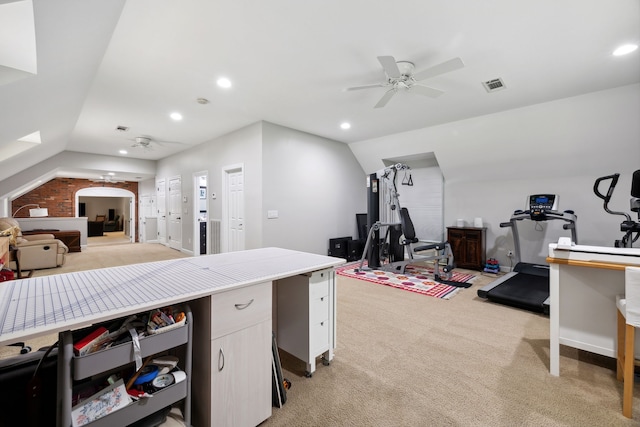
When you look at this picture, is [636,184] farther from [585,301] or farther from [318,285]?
[318,285]

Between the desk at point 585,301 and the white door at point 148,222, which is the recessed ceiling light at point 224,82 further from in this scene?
the white door at point 148,222

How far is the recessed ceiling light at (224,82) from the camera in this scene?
10.3 ft

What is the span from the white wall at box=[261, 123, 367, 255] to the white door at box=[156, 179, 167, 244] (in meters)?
4.96

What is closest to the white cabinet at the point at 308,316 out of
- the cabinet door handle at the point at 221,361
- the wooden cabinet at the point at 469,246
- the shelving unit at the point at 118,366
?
the cabinet door handle at the point at 221,361

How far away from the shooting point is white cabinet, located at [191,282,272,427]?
1.29 meters

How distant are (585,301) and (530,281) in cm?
201

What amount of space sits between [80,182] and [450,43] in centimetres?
1184

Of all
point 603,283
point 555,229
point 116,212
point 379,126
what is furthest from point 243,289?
point 116,212

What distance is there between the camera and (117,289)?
125 centimetres

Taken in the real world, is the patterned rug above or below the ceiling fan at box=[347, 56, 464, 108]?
below

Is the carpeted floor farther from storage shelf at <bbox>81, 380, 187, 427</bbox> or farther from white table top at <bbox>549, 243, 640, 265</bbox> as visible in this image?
white table top at <bbox>549, 243, 640, 265</bbox>

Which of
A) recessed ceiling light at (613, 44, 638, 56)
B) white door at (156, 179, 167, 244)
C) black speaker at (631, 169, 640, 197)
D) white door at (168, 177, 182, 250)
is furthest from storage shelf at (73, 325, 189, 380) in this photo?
white door at (156, 179, 167, 244)

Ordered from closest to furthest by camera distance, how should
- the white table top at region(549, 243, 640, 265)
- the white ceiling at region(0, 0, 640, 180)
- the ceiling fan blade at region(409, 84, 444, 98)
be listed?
1. the white table top at region(549, 243, 640, 265)
2. the white ceiling at region(0, 0, 640, 180)
3. the ceiling fan blade at region(409, 84, 444, 98)

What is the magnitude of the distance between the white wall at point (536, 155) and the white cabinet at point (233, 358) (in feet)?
15.1
